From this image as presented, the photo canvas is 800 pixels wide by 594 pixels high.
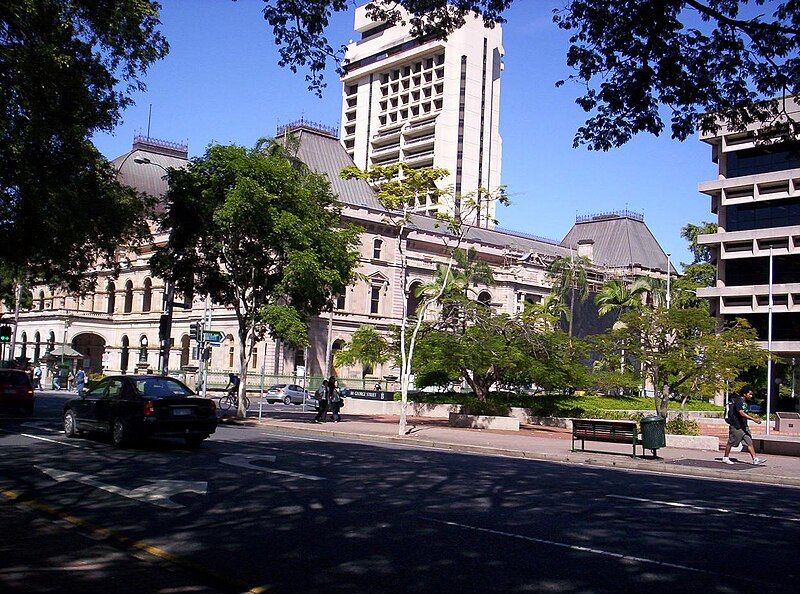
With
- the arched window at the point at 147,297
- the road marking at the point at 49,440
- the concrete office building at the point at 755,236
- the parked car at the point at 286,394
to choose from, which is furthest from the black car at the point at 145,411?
the arched window at the point at 147,297

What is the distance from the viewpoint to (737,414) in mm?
20625

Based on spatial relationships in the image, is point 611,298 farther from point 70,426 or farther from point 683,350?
point 70,426

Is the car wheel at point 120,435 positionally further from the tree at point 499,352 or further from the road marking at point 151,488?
the tree at point 499,352

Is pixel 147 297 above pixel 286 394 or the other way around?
above

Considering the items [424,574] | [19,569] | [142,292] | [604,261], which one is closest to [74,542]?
[19,569]

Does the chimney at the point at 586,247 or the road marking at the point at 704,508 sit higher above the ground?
the chimney at the point at 586,247

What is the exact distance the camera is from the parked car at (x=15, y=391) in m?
27.3

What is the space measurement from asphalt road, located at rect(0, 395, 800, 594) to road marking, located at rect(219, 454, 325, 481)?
7cm

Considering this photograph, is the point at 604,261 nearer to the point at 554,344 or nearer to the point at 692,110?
the point at 554,344

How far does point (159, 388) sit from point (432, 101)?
97908 mm

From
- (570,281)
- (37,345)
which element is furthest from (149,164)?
(570,281)

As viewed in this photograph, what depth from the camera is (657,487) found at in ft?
48.8

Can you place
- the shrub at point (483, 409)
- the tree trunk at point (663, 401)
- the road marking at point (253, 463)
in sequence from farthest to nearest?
the shrub at point (483, 409)
the tree trunk at point (663, 401)
the road marking at point (253, 463)

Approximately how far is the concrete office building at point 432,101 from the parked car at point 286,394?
161ft
